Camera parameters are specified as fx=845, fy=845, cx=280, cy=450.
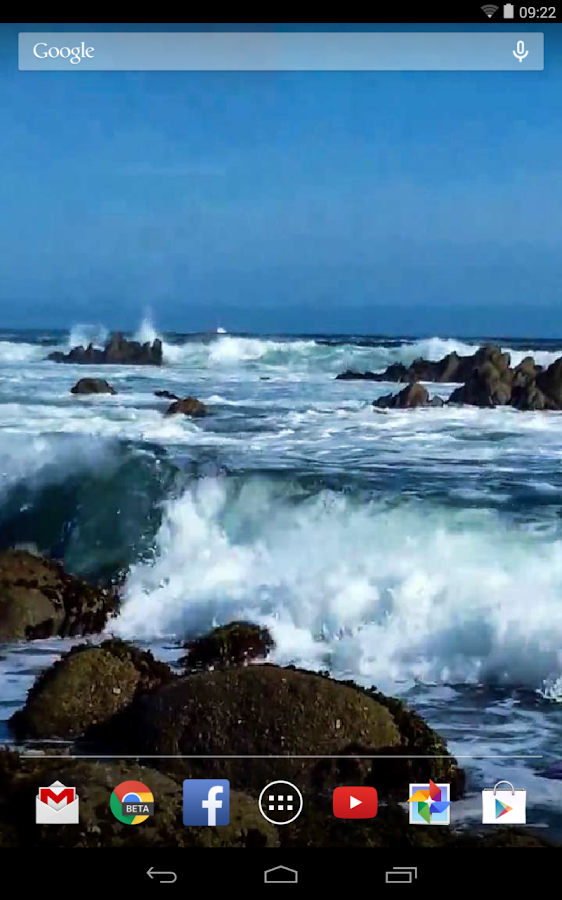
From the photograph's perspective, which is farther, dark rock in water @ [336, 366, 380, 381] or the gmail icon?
dark rock in water @ [336, 366, 380, 381]

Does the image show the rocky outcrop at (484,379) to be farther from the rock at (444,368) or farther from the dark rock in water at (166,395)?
the dark rock in water at (166,395)

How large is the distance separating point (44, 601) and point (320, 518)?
0.66 m

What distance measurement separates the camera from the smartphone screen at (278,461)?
6.00 ft

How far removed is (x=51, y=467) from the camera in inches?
77.1

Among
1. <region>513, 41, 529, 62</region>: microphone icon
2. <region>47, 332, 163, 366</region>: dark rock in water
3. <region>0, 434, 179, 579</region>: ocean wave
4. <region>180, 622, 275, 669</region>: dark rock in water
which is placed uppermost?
<region>513, 41, 529, 62</region>: microphone icon

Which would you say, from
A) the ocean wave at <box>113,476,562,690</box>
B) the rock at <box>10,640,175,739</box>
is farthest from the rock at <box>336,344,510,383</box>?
the rock at <box>10,640,175,739</box>

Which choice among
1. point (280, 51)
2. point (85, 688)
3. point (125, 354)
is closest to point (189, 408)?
point (125, 354)

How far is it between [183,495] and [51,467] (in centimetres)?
31

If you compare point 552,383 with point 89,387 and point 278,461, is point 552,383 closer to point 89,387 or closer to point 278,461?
point 278,461

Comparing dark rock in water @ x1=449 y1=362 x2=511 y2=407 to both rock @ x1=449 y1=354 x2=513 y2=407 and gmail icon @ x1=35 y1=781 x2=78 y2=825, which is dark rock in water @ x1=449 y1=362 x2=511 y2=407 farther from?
gmail icon @ x1=35 y1=781 x2=78 y2=825

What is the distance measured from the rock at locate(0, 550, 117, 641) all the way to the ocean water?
0.03 m

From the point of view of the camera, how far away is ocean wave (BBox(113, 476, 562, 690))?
6.18 feet
